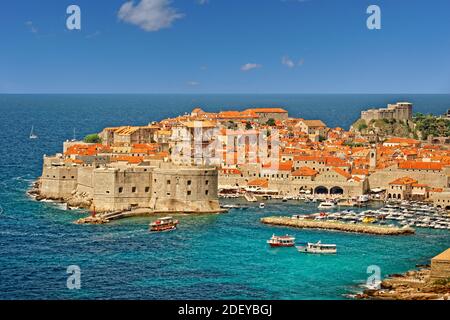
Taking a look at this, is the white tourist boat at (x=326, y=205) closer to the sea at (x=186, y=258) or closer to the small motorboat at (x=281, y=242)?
the sea at (x=186, y=258)

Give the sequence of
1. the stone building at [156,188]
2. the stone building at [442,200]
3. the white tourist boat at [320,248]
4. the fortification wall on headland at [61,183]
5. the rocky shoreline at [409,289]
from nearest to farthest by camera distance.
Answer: the rocky shoreline at [409,289] → the white tourist boat at [320,248] → the stone building at [156,188] → the stone building at [442,200] → the fortification wall on headland at [61,183]

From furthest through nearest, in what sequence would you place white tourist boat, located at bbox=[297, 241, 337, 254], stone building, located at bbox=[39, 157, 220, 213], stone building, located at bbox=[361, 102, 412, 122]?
stone building, located at bbox=[361, 102, 412, 122], stone building, located at bbox=[39, 157, 220, 213], white tourist boat, located at bbox=[297, 241, 337, 254]

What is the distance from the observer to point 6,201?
35.7 metres

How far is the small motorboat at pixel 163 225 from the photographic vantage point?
3045cm

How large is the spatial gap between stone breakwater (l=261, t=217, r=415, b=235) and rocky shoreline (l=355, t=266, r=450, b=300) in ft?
23.3

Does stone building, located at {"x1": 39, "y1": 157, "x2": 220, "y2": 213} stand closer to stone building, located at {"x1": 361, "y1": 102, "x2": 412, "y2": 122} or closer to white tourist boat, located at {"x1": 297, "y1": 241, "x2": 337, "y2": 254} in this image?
white tourist boat, located at {"x1": 297, "y1": 241, "x2": 337, "y2": 254}

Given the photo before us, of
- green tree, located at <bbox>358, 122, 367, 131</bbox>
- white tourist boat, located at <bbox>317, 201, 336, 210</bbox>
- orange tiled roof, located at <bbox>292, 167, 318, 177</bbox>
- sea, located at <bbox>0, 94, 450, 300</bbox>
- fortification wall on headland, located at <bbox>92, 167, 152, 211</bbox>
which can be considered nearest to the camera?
sea, located at <bbox>0, 94, 450, 300</bbox>

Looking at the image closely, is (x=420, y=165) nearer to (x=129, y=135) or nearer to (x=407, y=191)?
(x=407, y=191)

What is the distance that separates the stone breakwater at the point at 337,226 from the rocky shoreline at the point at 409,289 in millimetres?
7097

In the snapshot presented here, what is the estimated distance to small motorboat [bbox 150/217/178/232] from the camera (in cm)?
3045

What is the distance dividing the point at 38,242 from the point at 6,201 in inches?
332

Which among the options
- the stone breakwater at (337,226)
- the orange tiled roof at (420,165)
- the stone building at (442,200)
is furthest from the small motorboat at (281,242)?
the orange tiled roof at (420,165)

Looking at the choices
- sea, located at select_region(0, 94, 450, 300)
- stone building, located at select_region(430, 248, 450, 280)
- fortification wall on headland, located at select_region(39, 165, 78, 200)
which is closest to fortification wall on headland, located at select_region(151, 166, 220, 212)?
sea, located at select_region(0, 94, 450, 300)
